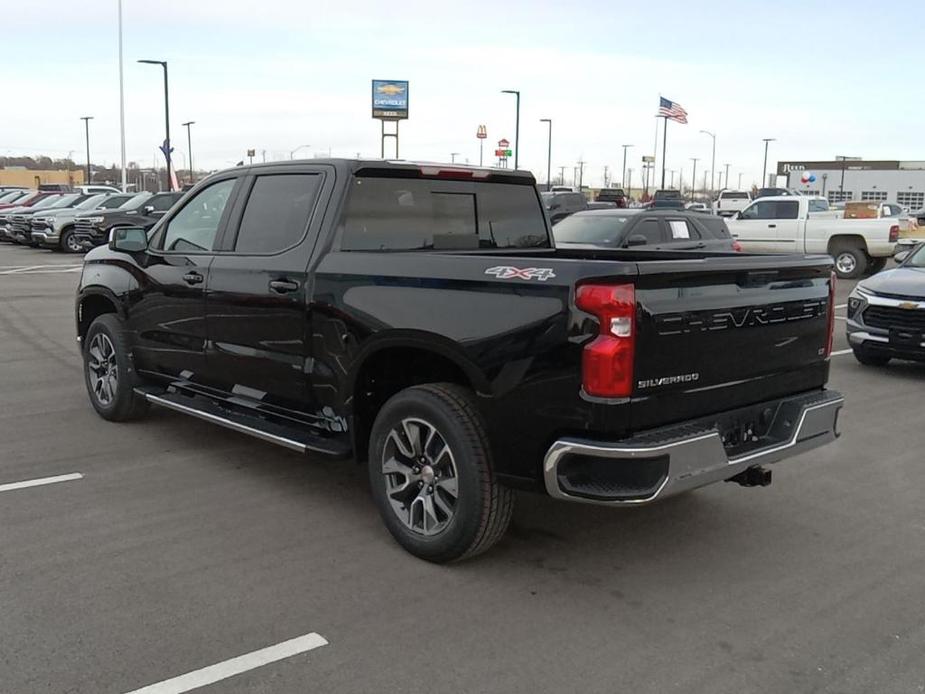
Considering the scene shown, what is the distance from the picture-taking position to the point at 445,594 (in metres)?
3.92

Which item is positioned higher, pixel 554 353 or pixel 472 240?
pixel 472 240

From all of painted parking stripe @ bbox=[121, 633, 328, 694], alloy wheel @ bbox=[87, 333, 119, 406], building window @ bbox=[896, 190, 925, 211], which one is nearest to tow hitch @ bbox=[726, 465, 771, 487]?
painted parking stripe @ bbox=[121, 633, 328, 694]

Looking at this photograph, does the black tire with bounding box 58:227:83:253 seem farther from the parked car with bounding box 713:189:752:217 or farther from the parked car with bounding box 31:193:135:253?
the parked car with bounding box 713:189:752:217

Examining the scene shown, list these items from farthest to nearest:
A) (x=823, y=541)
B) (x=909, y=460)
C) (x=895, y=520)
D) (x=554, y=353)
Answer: (x=909, y=460) < (x=895, y=520) < (x=823, y=541) < (x=554, y=353)

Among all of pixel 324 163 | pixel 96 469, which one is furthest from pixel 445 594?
pixel 96 469

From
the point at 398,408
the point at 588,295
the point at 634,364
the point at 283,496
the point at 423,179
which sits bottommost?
the point at 283,496

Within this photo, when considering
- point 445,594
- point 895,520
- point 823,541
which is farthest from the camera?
point 895,520

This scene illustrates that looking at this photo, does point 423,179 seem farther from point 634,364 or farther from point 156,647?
point 156,647

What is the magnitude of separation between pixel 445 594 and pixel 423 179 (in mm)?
2431

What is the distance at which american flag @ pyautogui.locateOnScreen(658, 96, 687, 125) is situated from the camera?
4474 cm

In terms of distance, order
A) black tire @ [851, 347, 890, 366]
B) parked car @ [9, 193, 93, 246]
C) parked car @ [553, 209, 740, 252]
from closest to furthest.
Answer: black tire @ [851, 347, 890, 366] < parked car @ [553, 209, 740, 252] < parked car @ [9, 193, 93, 246]

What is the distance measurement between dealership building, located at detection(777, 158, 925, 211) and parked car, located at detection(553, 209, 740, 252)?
8952 centimetres

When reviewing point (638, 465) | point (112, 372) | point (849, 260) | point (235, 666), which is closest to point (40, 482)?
point (112, 372)

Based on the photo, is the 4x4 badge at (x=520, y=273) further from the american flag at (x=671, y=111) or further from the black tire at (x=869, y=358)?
the american flag at (x=671, y=111)
